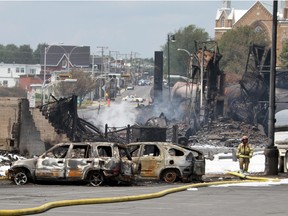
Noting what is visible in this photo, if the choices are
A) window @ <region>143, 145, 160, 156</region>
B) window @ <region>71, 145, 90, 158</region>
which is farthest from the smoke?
window @ <region>71, 145, 90, 158</region>

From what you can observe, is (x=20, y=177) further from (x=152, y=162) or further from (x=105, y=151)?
(x=152, y=162)

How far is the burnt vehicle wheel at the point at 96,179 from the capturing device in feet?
94.8

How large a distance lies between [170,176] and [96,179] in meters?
3.38

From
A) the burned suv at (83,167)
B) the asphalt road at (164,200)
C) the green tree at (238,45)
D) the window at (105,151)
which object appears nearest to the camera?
the asphalt road at (164,200)

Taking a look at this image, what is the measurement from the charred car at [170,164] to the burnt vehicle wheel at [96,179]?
2881 millimetres

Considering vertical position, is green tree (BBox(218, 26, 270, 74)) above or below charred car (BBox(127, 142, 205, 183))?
above

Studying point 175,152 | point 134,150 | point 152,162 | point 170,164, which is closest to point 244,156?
point 175,152

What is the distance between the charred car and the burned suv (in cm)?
215

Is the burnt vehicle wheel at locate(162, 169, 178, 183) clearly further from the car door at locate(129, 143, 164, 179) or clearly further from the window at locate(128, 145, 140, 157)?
the window at locate(128, 145, 140, 157)

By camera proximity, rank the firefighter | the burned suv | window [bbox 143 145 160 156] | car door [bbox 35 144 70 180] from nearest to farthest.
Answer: the burned suv
car door [bbox 35 144 70 180]
window [bbox 143 145 160 156]
the firefighter

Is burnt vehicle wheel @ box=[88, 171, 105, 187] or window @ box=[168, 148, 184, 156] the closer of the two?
burnt vehicle wheel @ box=[88, 171, 105, 187]

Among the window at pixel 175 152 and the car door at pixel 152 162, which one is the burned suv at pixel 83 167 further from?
the window at pixel 175 152

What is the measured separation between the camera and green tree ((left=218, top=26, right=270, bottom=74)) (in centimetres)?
17695

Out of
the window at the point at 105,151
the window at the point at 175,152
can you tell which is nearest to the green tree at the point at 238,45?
the window at the point at 175,152
